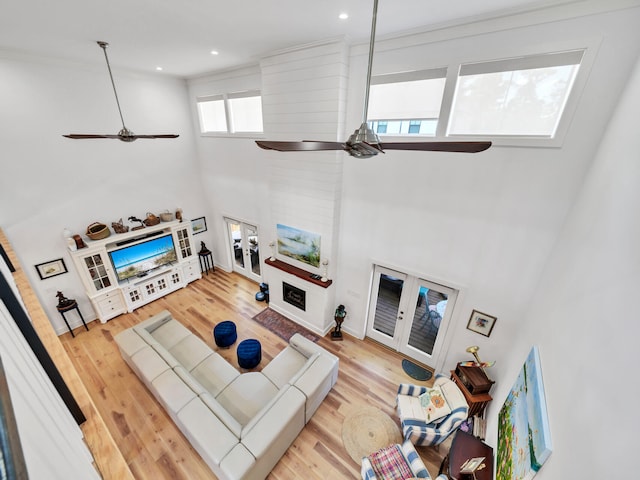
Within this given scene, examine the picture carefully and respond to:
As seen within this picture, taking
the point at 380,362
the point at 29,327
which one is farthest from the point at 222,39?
the point at 380,362

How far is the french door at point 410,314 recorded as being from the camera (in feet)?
14.1

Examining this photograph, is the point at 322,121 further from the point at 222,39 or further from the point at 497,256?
the point at 497,256

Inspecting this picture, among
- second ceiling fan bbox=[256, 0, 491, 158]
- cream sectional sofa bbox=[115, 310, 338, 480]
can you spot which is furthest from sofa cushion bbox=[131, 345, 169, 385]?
second ceiling fan bbox=[256, 0, 491, 158]

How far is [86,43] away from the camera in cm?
374

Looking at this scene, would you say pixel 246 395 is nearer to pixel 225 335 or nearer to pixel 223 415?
pixel 223 415

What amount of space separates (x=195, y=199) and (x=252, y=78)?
336cm

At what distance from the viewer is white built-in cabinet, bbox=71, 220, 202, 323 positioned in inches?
206

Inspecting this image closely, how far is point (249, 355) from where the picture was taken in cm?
449

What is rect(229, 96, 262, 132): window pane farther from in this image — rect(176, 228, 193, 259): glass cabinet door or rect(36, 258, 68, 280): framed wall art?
rect(36, 258, 68, 280): framed wall art

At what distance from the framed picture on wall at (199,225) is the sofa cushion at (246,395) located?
14.3 feet

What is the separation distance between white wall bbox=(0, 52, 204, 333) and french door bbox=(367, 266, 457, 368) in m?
5.45

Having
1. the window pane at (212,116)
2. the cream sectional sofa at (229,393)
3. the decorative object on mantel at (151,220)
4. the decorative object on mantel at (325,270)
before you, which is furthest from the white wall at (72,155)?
the decorative object on mantel at (325,270)

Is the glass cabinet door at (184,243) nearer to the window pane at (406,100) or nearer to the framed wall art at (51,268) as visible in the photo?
the framed wall art at (51,268)

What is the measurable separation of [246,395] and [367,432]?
1.78 meters
